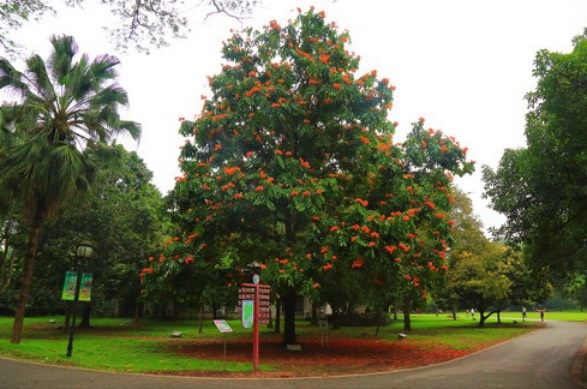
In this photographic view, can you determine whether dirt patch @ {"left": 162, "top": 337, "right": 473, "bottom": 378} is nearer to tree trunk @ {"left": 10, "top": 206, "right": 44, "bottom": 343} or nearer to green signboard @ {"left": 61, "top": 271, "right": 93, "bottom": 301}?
green signboard @ {"left": 61, "top": 271, "right": 93, "bottom": 301}

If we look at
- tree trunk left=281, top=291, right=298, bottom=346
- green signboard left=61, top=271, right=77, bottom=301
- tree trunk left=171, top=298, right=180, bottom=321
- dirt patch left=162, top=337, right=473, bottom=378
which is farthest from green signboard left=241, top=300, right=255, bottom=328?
tree trunk left=171, top=298, right=180, bottom=321

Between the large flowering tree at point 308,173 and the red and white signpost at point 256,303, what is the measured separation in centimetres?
104

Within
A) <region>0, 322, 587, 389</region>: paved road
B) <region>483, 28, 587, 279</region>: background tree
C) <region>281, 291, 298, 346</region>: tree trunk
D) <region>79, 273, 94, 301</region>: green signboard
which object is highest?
<region>483, 28, 587, 279</region>: background tree

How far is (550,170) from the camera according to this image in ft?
35.4

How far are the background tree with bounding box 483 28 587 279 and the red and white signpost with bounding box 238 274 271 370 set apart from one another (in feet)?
24.1

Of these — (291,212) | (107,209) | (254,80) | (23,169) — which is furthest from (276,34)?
(107,209)

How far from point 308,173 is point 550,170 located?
23.7 feet

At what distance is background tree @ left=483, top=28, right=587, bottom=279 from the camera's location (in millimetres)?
9243

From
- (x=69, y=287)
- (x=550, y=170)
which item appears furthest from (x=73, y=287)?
(x=550, y=170)

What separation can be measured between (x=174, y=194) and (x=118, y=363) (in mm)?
6121

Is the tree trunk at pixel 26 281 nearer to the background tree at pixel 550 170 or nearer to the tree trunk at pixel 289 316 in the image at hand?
the tree trunk at pixel 289 316

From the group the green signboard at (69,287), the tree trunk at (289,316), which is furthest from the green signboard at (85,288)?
the tree trunk at (289,316)

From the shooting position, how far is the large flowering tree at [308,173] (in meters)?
13.3

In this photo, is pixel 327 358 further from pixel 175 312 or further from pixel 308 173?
pixel 175 312
